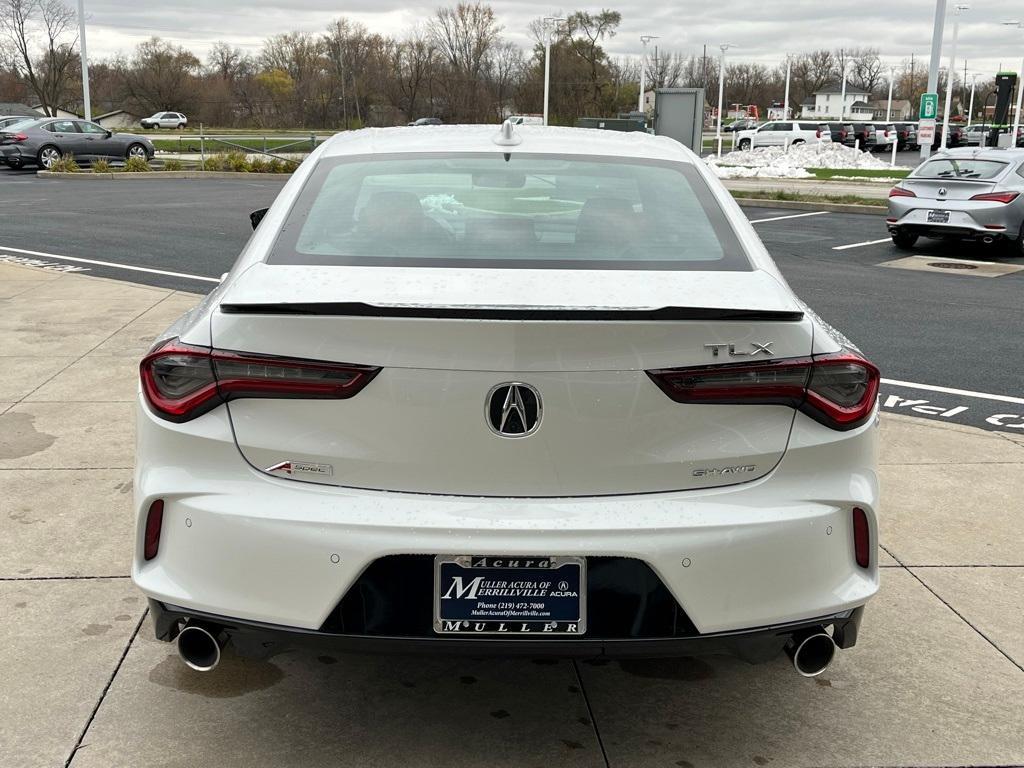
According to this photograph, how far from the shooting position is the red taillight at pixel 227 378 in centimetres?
257

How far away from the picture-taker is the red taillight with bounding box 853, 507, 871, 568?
278 centimetres

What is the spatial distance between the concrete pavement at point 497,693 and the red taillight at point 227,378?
0.75m

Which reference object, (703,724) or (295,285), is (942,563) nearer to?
(703,724)

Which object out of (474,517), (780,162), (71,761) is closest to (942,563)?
(474,517)

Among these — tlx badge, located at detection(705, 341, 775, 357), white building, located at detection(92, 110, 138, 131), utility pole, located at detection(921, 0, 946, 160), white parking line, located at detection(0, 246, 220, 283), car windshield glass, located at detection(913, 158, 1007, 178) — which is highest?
utility pole, located at detection(921, 0, 946, 160)

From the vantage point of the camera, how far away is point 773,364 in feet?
8.64

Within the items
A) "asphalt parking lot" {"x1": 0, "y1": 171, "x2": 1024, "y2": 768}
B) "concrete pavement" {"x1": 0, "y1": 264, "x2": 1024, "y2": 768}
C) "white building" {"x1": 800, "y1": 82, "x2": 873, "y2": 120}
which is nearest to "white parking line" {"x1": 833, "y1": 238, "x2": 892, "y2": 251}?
"asphalt parking lot" {"x1": 0, "y1": 171, "x2": 1024, "y2": 768}

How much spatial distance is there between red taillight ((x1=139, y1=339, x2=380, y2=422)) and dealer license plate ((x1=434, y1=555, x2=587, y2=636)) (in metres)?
0.48

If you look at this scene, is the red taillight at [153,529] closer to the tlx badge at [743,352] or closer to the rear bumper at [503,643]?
the rear bumper at [503,643]

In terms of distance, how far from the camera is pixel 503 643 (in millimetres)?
2629

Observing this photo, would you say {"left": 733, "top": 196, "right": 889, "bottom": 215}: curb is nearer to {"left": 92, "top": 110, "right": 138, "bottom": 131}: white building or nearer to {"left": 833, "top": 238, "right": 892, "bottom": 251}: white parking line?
{"left": 833, "top": 238, "right": 892, "bottom": 251}: white parking line

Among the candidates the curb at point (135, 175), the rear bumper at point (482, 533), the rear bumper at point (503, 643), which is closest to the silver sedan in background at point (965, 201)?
the rear bumper at point (482, 533)

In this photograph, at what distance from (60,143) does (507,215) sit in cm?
3265

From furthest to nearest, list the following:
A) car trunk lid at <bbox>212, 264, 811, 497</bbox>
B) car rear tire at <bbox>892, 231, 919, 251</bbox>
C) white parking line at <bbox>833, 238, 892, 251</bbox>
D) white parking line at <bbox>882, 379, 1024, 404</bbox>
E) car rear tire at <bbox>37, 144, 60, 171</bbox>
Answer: car rear tire at <bbox>37, 144, 60, 171</bbox> < white parking line at <bbox>833, 238, 892, 251</bbox> < car rear tire at <bbox>892, 231, 919, 251</bbox> < white parking line at <bbox>882, 379, 1024, 404</bbox> < car trunk lid at <bbox>212, 264, 811, 497</bbox>
